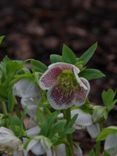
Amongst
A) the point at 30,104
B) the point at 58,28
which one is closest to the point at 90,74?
the point at 30,104

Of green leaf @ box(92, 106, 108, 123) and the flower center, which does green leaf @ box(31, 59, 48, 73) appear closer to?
the flower center

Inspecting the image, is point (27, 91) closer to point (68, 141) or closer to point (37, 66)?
point (37, 66)

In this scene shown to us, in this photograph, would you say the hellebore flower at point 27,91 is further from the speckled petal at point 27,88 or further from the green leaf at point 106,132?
the green leaf at point 106,132

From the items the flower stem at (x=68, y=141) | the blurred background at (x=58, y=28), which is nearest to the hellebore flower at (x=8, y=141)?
the flower stem at (x=68, y=141)

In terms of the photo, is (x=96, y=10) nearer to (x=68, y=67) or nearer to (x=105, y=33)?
(x=105, y=33)

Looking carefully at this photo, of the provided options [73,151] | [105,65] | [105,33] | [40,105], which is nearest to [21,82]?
[40,105]

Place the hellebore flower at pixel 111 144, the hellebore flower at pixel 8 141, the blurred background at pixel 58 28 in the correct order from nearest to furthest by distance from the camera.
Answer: the hellebore flower at pixel 8 141 < the hellebore flower at pixel 111 144 < the blurred background at pixel 58 28
